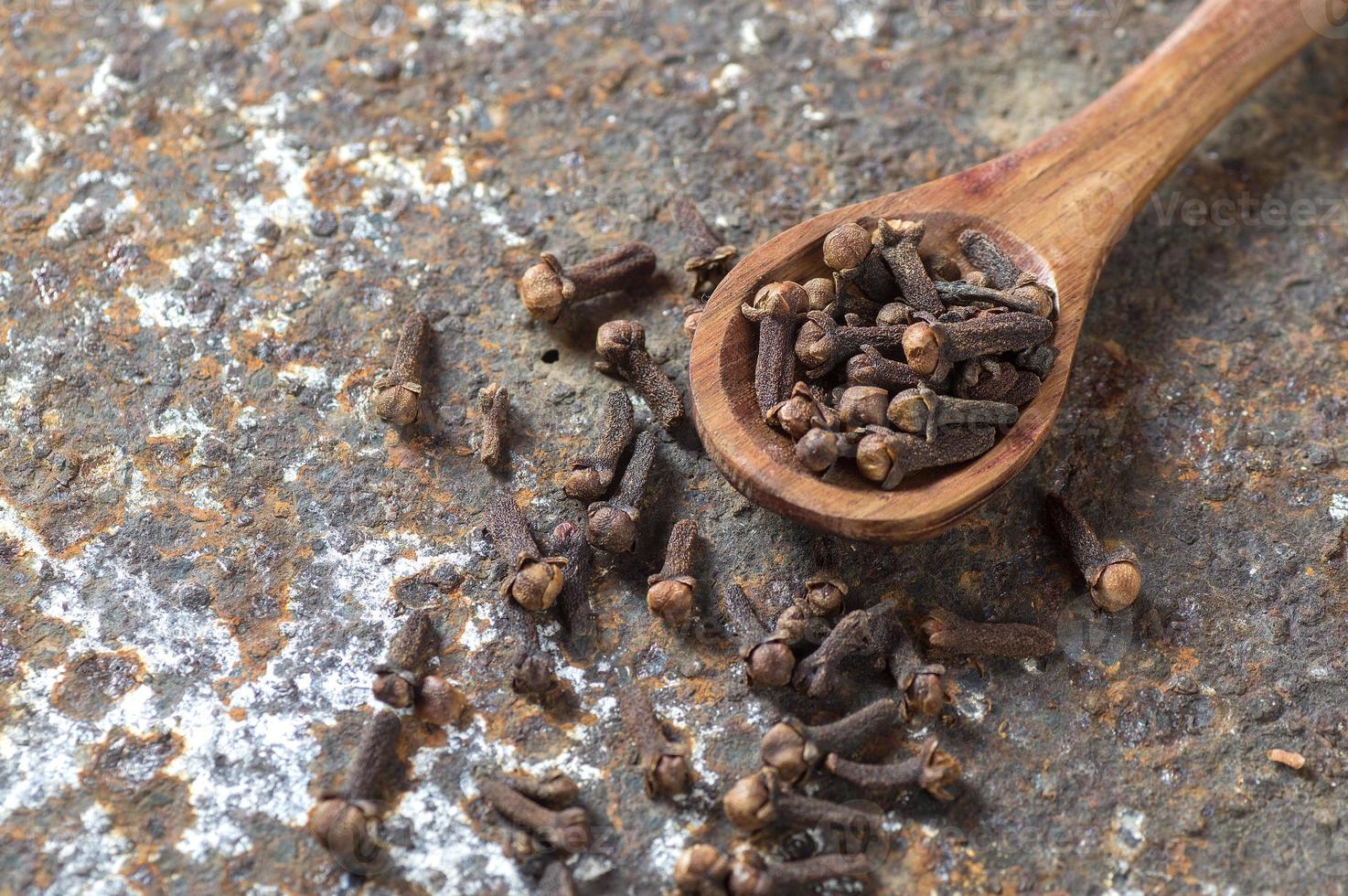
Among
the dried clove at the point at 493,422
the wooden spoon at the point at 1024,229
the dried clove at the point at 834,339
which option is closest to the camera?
the wooden spoon at the point at 1024,229

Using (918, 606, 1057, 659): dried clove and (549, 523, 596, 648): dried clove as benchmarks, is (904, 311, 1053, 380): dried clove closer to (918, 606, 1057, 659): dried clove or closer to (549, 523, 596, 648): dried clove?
(918, 606, 1057, 659): dried clove

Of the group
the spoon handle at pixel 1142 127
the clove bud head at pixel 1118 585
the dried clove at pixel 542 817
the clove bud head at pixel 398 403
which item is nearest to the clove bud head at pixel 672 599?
the dried clove at pixel 542 817

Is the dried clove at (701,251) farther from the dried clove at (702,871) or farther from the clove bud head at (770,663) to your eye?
the dried clove at (702,871)

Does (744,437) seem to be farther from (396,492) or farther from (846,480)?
(396,492)

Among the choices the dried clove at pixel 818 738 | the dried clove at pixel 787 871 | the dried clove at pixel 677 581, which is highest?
the dried clove at pixel 677 581

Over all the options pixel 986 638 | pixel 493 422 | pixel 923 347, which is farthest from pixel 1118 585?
pixel 493 422

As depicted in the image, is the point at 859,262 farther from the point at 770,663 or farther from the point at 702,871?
the point at 702,871

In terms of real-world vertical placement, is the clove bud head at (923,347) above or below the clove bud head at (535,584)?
above
